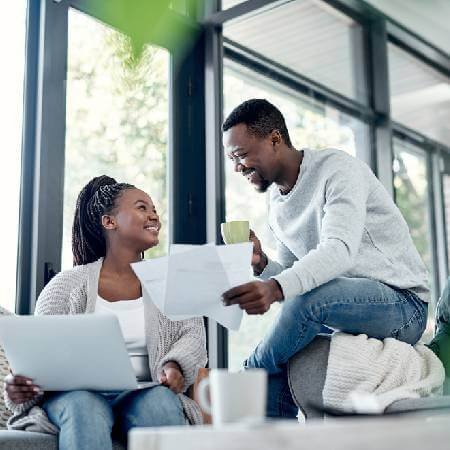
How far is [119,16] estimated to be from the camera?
1.03 feet

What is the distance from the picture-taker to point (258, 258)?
2.17 meters

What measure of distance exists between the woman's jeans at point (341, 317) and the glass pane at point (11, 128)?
1.20m

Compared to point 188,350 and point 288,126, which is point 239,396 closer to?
point 188,350

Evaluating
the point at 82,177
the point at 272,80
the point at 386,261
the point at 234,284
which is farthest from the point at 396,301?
the point at 272,80

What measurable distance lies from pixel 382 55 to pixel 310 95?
0.63 metres

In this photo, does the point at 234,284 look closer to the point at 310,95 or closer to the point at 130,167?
the point at 130,167

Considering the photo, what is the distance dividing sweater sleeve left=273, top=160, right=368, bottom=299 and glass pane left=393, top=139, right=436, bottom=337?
2287mm

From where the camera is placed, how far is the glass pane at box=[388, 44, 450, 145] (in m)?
4.48

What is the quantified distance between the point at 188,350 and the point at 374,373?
47cm

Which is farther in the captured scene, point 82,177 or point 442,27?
point 442,27

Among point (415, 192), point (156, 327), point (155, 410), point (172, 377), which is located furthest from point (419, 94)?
point (155, 410)

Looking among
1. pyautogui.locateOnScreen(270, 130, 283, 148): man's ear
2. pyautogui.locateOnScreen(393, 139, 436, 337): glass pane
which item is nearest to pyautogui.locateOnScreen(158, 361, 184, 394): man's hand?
pyautogui.locateOnScreen(270, 130, 283, 148): man's ear

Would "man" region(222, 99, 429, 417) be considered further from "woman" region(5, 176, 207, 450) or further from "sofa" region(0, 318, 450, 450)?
"woman" region(5, 176, 207, 450)

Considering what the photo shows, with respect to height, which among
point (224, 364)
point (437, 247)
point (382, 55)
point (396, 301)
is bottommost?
point (224, 364)
